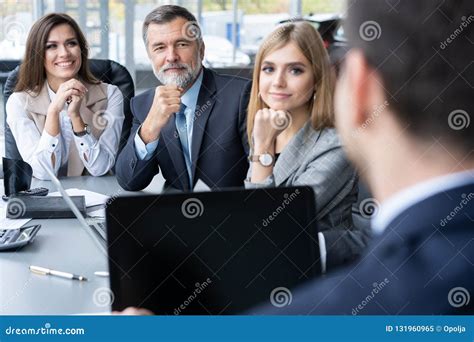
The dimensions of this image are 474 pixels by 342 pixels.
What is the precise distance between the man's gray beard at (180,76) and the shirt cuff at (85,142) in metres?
0.21

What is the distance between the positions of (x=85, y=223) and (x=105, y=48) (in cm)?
39

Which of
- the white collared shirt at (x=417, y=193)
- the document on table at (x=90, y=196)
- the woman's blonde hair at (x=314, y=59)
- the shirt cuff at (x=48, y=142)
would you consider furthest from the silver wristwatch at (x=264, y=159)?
the white collared shirt at (x=417, y=193)

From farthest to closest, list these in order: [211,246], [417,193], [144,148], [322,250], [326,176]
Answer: [144,148] < [326,176] < [322,250] < [211,246] < [417,193]

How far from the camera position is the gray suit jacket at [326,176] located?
1416 mm

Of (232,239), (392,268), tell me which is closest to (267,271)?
(232,239)

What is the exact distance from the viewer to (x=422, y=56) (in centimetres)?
91

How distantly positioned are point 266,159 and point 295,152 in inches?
2.5

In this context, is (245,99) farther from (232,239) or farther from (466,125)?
(466,125)

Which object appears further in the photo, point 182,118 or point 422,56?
point 182,118

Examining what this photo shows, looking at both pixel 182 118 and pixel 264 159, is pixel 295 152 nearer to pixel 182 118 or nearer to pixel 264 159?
pixel 264 159

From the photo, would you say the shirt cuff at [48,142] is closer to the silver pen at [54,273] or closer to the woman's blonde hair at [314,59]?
the silver pen at [54,273]

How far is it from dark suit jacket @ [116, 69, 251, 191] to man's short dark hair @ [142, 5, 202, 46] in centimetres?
11

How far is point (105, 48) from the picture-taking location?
1.61 meters

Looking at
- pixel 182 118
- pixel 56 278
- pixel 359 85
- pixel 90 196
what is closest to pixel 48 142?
pixel 90 196
